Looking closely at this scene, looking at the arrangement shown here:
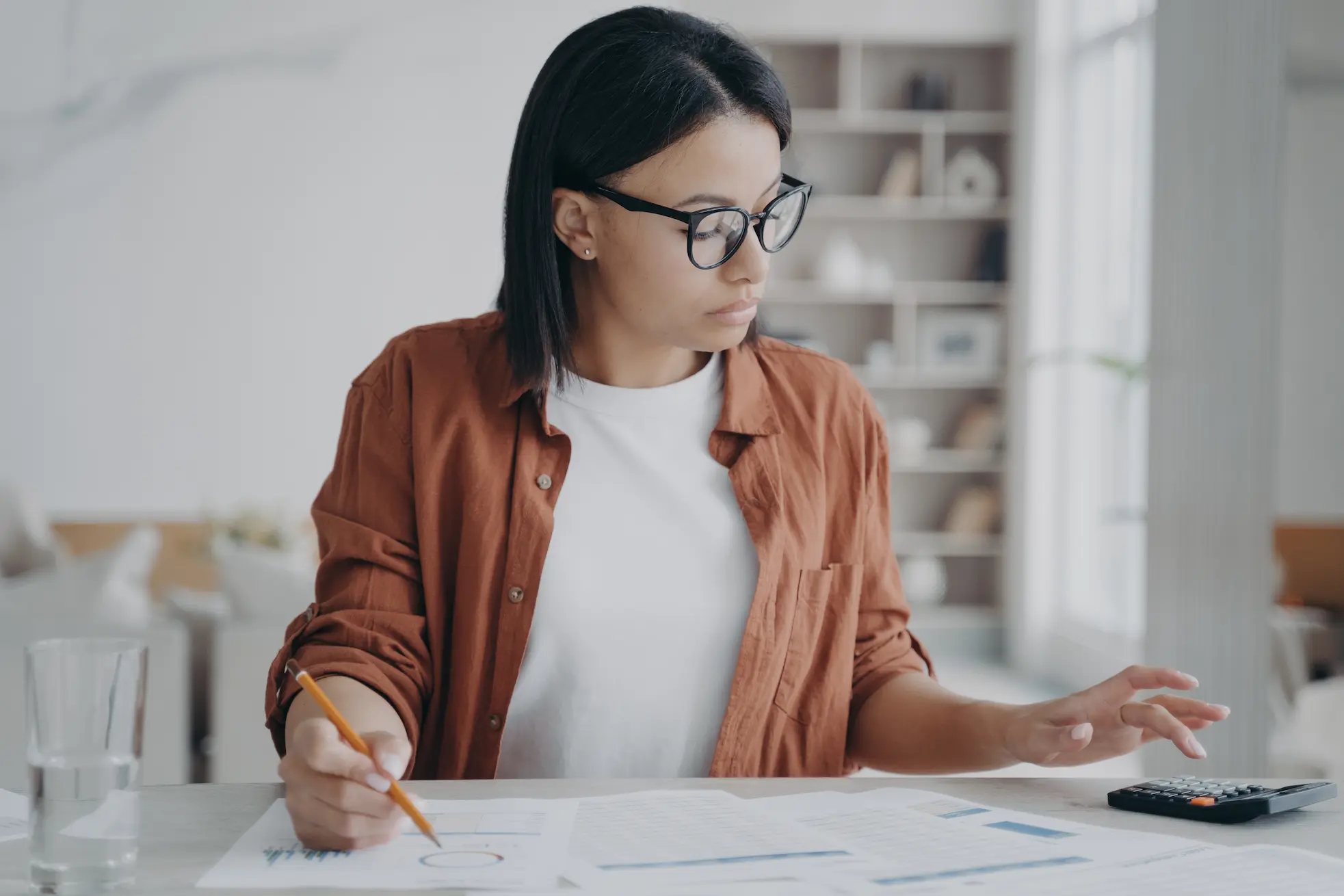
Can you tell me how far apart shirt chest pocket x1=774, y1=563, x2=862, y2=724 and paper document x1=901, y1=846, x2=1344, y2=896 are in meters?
0.50

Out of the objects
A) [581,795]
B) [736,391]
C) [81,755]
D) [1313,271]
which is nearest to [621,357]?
[736,391]

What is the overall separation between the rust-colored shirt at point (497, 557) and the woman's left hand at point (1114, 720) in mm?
271

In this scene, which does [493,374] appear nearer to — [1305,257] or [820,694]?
[820,694]

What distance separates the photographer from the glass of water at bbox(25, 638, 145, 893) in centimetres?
71

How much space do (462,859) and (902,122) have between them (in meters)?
5.35

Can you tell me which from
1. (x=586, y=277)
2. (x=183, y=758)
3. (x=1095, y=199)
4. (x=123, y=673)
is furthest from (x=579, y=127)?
(x=1095, y=199)

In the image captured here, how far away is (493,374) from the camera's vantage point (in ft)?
4.31

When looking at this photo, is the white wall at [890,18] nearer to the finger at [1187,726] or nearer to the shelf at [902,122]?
the shelf at [902,122]

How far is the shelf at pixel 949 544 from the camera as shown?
582 cm

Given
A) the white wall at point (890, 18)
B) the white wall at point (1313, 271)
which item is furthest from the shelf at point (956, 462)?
the white wall at point (1313, 271)

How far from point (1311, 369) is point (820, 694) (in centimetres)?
104

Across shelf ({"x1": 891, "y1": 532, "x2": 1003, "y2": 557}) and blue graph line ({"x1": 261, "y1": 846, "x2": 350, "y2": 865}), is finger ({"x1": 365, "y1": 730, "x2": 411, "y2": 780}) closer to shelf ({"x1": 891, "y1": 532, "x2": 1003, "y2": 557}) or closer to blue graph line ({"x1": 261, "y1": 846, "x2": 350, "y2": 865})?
blue graph line ({"x1": 261, "y1": 846, "x2": 350, "y2": 865})

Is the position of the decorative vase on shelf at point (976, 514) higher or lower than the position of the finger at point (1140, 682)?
lower

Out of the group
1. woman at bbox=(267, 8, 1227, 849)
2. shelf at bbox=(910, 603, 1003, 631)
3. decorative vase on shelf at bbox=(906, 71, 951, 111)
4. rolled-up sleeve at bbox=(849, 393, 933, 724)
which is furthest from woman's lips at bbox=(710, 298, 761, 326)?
decorative vase on shelf at bbox=(906, 71, 951, 111)
